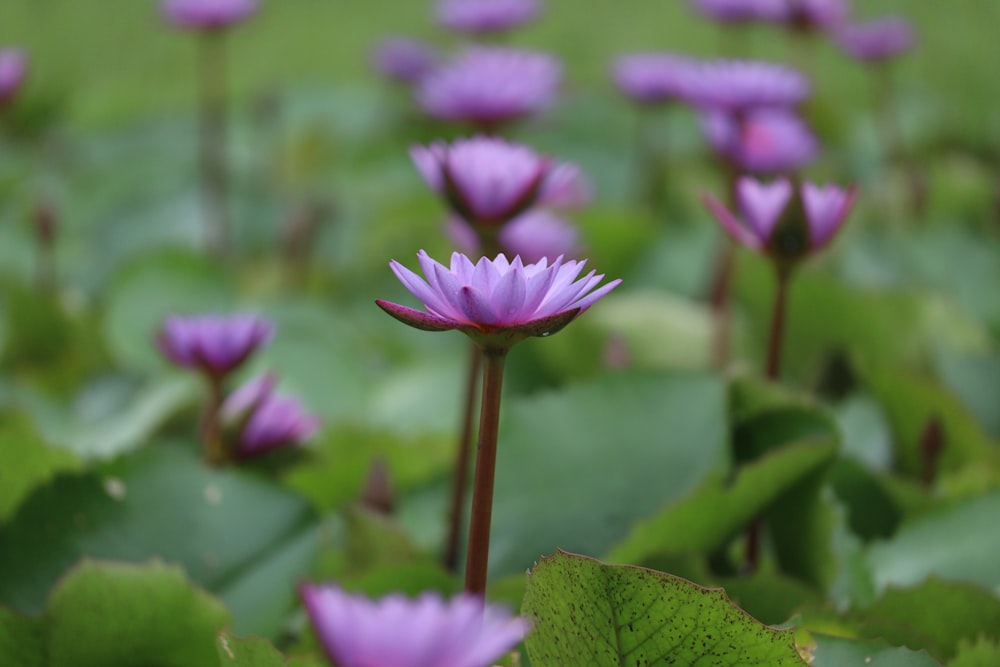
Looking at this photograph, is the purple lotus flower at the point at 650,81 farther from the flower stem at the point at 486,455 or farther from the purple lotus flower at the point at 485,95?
the flower stem at the point at 486,455

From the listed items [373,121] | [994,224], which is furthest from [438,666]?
[373,121]

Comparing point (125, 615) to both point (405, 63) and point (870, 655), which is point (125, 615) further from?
point (405, 63)

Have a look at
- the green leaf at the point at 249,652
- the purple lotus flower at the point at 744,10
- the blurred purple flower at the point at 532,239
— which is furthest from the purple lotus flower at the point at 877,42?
the green leaf at the point at 249,652

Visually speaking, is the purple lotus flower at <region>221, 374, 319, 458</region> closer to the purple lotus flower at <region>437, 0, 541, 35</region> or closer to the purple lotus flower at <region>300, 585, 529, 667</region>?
the purple lotus flower at <region>300, 585, 529, 667</region>

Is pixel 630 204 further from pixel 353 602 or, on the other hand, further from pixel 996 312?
pixel 353 602

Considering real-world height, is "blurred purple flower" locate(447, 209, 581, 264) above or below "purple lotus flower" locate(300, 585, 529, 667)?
below

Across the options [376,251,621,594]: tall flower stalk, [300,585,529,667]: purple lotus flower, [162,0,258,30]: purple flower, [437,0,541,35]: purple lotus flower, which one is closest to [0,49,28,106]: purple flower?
[162,0,258,30]: purple flower
